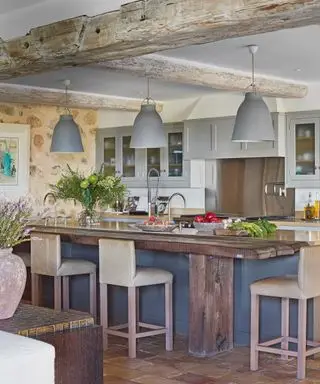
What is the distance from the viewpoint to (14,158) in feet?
30.7

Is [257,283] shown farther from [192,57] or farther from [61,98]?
[61,98]

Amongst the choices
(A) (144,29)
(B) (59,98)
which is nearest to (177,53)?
(A) (144,29)

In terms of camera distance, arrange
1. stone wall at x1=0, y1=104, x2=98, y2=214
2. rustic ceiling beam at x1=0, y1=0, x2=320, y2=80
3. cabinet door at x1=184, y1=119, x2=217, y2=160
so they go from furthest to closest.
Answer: stone wall at x1=0, y1=104, x2=98, y2=214 → cabinet door at x1=184, y1=119, x2=217, y2=160 → rustic ceiling beam at x1=0, y1=0, x2=320, y2=80

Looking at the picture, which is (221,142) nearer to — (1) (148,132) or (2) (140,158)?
(2) (140,158)

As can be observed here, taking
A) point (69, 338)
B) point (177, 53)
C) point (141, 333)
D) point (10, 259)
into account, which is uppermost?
point (177, 53)

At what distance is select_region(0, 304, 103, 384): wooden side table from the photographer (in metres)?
2.44

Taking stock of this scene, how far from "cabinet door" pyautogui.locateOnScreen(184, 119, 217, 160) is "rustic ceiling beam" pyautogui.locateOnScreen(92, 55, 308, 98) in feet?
4.18

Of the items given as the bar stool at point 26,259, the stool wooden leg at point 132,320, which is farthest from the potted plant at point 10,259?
the bar stool at point 26,259

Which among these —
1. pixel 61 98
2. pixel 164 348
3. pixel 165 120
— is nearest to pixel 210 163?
pixel 165 120

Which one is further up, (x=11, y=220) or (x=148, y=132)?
(x=148, y=132)

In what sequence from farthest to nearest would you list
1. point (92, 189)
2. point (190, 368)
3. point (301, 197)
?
point (301, 197), point (92, 189), point (190, 368)

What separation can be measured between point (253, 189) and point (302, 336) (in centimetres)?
473

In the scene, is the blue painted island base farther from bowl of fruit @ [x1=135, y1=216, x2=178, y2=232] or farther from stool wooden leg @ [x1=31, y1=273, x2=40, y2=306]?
stool wooden leg @ [x1=31, y1=273, x2=40, y2=306]

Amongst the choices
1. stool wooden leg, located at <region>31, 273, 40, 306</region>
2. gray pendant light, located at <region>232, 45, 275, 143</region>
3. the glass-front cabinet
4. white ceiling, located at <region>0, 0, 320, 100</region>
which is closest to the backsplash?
white ceiling, located at <region>0, 0, 320, 100</region>
